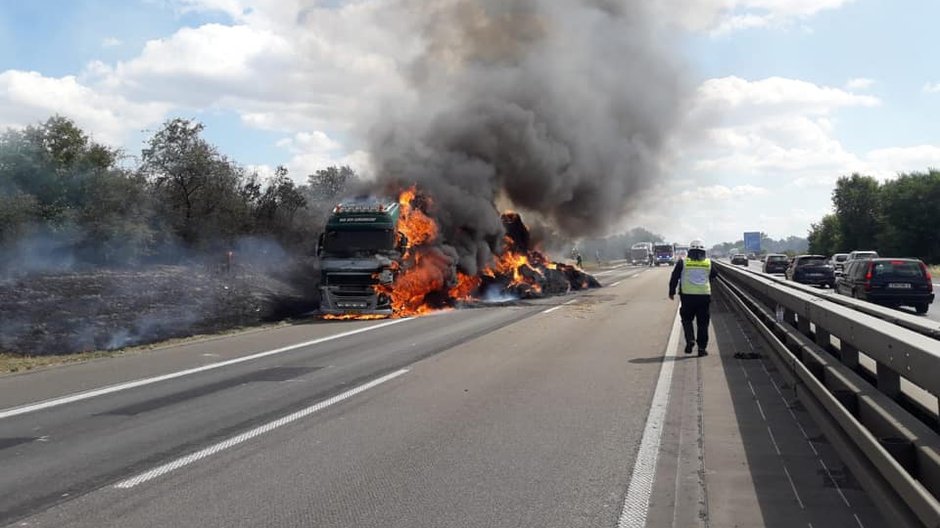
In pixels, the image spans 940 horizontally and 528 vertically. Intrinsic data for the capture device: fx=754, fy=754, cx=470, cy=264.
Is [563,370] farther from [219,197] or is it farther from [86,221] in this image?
[219,197]

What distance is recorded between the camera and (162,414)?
314 inches

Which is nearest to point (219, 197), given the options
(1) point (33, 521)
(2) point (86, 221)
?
(2) point (86, 221)

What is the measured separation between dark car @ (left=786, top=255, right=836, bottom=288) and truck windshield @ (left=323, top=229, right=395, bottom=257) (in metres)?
21.3

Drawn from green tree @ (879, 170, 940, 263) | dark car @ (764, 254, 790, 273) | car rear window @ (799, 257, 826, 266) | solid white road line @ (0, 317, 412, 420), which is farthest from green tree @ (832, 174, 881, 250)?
solid white road line @ (0, 317, 412, 420)

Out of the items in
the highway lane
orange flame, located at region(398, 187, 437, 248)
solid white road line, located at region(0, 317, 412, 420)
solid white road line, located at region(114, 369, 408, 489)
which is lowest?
solid white road line, located at region(0, 317, 412, 420)

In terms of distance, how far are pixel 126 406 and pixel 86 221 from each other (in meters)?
21.6

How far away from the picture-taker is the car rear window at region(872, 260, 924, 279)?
797 inches

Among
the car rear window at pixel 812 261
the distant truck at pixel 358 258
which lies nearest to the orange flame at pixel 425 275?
the distant truck at pixel 358 258

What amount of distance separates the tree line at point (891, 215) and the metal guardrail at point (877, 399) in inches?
2408

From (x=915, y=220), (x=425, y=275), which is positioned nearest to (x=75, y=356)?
(x=425, y=275)

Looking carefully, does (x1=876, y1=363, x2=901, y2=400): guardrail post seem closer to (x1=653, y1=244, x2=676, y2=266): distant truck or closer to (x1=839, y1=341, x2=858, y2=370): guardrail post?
(x1=839, y1=341, x2=858, y2=370): guardrail post

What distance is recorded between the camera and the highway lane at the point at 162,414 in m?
5.64

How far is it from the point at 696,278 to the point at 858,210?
232 feet

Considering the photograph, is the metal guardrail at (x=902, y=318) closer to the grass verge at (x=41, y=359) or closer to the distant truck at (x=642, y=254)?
the grass verge at (x=41, y=359)
